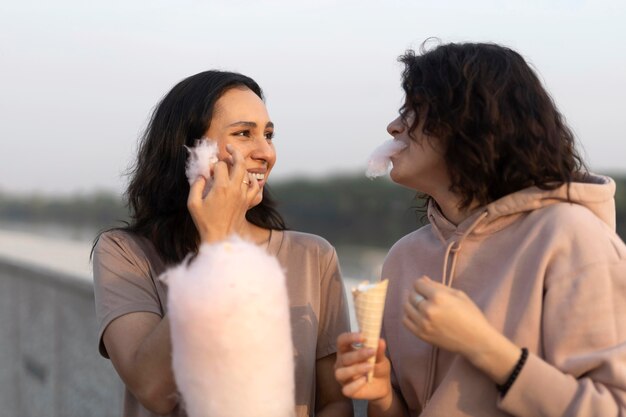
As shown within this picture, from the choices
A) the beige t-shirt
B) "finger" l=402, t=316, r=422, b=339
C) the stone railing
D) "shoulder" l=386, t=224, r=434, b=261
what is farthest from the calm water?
"finger" l=402, t=316, r=422, b=339

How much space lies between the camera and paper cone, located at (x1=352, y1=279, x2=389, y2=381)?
67.3 inches

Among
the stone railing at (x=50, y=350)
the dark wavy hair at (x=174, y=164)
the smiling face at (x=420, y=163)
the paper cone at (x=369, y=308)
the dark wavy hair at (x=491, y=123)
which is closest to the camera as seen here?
the paper cone at (x=369, y=308)

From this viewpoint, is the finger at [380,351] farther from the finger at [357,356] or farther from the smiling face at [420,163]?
the smiling face at [420,163]

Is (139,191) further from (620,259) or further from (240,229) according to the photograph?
(620,259)

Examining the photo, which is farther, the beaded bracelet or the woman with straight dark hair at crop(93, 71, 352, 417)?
the woman with straight dark hair at crop(93, 71, 352, 417)

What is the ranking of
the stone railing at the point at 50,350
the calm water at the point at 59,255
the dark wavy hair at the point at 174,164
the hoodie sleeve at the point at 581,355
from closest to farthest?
1. the hoodie sleeve at the point at 581,355
2. the dark wavy hair at the point at 174,164
3. the stone railing at the point at 50,350
4. the calm water at the point at 59,255

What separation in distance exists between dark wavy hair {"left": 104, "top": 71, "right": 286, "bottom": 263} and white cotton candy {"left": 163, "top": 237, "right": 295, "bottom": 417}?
614mm

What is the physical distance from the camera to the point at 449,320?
159 centimetres

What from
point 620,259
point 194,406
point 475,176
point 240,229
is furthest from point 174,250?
point 620,259

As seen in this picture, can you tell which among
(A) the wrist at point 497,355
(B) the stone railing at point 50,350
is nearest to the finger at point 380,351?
(A) the wrist at point 497,355

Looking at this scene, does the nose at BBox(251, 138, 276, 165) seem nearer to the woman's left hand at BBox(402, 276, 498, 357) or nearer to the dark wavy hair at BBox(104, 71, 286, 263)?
the dark wavy hair at BBox(104, 71, 286, 263)

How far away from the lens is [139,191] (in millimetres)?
2496

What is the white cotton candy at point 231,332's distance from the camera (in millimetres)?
1602

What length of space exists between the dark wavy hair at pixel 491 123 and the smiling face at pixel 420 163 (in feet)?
0.07
